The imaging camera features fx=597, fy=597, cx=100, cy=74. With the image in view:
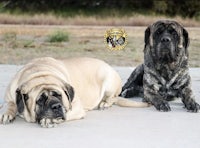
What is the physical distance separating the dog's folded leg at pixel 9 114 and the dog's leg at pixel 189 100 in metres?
1.92

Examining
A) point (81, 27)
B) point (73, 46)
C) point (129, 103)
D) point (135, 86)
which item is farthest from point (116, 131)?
point (81, 27)

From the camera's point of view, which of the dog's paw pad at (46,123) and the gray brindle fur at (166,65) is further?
the gray brindle fur at (166,65)

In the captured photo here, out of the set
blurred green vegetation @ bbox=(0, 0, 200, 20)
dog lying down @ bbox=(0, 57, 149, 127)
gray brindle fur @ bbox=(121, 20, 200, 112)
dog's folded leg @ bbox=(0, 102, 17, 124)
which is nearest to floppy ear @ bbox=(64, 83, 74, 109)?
dog lying down @ bbox=(0, 57, 149, 127)

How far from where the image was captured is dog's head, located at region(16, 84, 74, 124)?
5.38m

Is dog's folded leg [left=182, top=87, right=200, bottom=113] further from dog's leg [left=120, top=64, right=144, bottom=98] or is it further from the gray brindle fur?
dog's leg [left=120, top=64, right=144, bottom=98]

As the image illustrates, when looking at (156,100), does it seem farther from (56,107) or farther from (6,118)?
(6,118)

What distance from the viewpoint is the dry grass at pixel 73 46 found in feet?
40.3

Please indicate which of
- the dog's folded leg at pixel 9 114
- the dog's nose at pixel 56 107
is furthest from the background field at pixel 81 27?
the dog's nose at pixel 56 107

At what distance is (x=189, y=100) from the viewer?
21.6 feet

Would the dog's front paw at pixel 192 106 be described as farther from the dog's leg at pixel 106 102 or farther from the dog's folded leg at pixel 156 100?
the dog's leg at pixel 106 102

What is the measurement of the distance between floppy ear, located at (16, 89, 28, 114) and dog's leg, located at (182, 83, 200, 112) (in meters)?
1.93

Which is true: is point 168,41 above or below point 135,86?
above

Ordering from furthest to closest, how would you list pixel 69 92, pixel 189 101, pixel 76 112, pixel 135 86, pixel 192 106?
1. pixel 135 86
2. pixel 189 101
3. pixel 192 106
4. pixel 76 112
5. pixel 69 92

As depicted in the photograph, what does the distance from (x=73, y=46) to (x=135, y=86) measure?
7555mm
